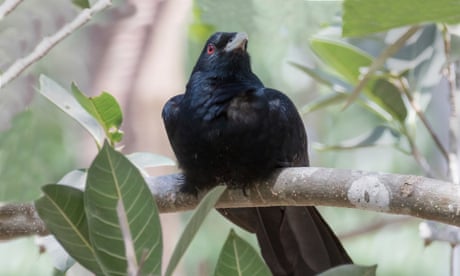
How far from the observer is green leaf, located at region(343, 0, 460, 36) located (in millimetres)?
1350

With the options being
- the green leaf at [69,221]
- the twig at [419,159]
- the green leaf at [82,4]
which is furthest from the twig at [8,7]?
Answer: the twig at [419,159]

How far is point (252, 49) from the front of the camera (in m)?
4.13

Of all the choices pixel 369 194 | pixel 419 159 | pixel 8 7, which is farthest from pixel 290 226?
pixel 8 7

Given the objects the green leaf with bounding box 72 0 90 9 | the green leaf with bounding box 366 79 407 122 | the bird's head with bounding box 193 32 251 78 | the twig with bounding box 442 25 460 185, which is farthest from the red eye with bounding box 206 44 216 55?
the green leaf with bounding box 72 0 90 9

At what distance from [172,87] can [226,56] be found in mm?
2056

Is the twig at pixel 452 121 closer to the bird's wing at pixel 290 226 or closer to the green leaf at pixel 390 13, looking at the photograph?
the bird's wing at pixel 290 226

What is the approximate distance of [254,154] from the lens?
2211 millimetres

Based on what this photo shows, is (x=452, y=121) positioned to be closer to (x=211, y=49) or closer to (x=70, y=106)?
(x=211, y=49)

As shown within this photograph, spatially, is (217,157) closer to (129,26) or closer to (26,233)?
(26,233)

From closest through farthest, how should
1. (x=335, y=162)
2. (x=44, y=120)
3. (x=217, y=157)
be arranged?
(x=217, y=157), (x=44, y=120), (x=335, y=162)

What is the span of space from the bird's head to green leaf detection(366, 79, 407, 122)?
45 cm

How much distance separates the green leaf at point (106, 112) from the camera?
204 centimetres

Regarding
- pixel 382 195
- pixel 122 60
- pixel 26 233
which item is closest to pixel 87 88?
pixel 122 60

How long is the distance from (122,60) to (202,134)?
2598 millimetres
